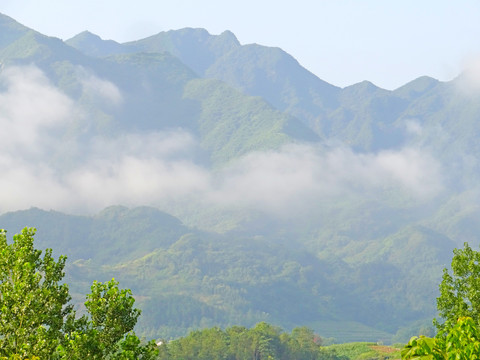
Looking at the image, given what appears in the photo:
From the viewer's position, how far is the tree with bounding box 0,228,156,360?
105ft

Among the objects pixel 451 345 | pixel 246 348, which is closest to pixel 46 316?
pixel 451 345

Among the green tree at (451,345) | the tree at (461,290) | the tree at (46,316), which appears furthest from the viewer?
the tree at (461,290)

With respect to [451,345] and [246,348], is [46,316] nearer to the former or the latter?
[451,345]

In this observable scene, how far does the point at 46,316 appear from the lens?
111ft

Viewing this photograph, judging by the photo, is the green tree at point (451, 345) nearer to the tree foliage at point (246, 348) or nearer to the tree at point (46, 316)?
the tree at point (46, 316)

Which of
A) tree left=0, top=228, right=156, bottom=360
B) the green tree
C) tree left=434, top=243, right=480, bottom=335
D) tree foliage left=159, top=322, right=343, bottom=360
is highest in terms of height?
tree foliage left=159, top=322, right=343, bottom=360

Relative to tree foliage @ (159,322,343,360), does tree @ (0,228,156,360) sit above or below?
below

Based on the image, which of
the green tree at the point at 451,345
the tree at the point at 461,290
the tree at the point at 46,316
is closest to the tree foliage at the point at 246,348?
the tree at the point at 461,290

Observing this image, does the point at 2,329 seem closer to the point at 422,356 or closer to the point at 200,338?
the point at 422,356

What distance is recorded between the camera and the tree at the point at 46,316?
32.2 metres

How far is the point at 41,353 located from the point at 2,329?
2.34 meters

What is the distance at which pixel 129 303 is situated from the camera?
36.3m

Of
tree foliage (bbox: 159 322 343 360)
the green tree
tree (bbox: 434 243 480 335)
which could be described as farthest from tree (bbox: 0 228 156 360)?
tree foliage (bbox: 159 322 343 360)

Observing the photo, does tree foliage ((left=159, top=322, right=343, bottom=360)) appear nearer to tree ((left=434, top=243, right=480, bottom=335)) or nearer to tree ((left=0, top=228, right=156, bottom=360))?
tree ((left=434, top=243, right=480, bottom=335))
